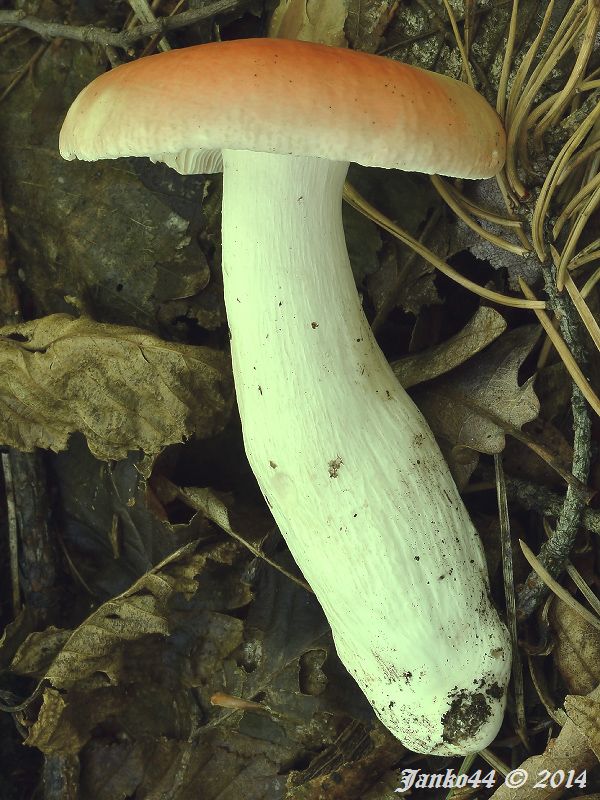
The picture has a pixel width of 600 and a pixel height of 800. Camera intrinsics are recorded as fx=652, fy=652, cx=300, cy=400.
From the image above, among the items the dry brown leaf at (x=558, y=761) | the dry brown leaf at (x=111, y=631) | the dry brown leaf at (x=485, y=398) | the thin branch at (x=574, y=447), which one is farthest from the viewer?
the dry brown leaf at (x=111, y=631)

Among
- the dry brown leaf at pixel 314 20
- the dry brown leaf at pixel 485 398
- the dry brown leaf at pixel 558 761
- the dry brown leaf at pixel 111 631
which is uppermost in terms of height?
the dry brown leaf at pixel 314 20

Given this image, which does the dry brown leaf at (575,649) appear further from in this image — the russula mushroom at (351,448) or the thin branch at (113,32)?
the thin branch at (113,32)

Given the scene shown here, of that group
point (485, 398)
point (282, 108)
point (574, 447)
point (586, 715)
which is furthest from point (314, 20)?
point (586, 715)

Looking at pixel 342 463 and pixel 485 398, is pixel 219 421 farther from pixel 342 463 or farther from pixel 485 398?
pixel 485 398

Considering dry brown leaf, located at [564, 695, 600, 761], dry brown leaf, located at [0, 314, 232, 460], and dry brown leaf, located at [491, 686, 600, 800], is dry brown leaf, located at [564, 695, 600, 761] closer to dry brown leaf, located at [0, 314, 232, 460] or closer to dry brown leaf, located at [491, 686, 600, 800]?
dry brown leaf, located at [491, 686, 600, 800]

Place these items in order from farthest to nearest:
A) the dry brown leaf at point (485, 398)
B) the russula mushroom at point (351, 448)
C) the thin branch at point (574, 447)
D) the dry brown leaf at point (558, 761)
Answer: the dry brown leaf at point (485, 398) → the thin branch at point (574, 447) → the dry brown leaf at point (558, 761) → the russula mushroom at point (351, 448)

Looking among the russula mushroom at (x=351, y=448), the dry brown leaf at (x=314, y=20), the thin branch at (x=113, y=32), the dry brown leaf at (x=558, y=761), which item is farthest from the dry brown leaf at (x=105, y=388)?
the dry brown leaf at (x=558, y=761)

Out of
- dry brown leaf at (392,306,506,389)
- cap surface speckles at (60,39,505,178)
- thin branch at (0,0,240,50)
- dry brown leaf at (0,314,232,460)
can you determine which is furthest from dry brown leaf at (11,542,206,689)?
thin branch at (0,0,240,50)
